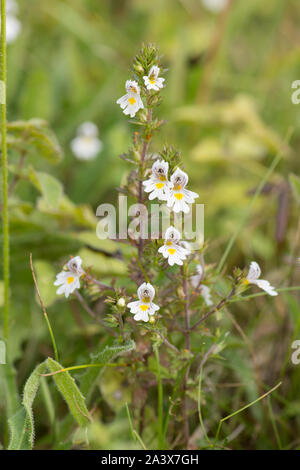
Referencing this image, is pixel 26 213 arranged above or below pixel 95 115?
below

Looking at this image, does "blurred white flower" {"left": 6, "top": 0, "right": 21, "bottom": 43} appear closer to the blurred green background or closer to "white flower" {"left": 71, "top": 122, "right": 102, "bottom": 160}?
the blurred green background

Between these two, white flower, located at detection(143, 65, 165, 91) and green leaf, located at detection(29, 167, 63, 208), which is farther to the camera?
green leaf, located at detection(29, 167, 63, 208)

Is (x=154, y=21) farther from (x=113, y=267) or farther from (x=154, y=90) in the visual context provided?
(x=154, y=90)

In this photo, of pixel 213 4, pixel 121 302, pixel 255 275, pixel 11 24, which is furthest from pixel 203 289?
pixel 213 4

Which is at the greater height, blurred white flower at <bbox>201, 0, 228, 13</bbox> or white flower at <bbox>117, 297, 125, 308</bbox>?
blurred white flower at <bbox>201, 0, 228, 13</bbox>

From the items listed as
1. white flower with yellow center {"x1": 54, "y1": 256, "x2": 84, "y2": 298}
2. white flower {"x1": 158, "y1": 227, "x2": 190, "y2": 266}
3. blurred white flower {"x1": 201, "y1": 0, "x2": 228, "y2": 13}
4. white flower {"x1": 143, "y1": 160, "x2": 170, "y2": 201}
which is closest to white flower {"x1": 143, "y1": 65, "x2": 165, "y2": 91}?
white flower {"x1": 143, "y1": 160, "x2": 170, "y2": 201}

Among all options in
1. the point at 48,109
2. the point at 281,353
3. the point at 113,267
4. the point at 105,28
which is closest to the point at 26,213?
the point at 113,267
